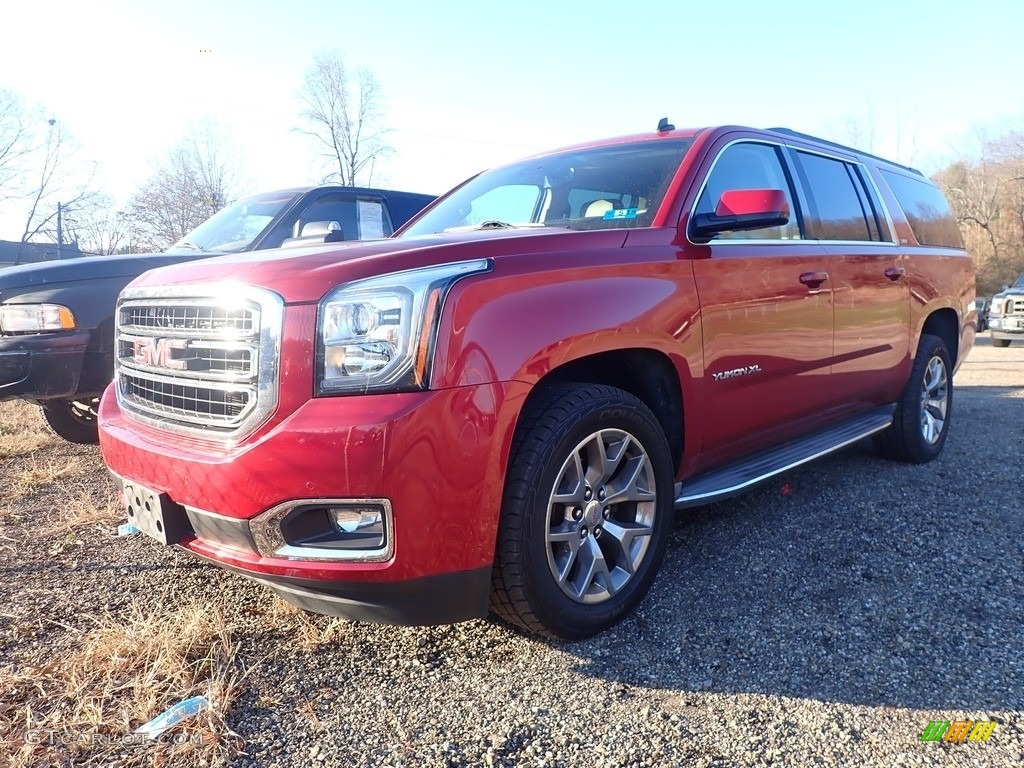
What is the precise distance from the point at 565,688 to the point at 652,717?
0.91ft

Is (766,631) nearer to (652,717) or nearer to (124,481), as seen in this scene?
(652,717)

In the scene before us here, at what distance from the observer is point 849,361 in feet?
12.0

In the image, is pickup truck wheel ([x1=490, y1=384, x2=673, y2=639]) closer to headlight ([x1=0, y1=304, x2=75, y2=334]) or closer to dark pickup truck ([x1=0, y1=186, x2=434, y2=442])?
dark pickup truck ([x1=0, y1=186, x2=434, y2=442])

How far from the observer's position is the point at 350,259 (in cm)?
211

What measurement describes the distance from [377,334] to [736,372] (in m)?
1.63

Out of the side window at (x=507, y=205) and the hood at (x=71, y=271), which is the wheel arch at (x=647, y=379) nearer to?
the side window at (x=507, y=205)

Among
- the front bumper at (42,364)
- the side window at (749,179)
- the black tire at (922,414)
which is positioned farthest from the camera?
the black tire at (922,414)

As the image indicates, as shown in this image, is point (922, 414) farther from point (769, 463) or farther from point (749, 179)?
point (749, 179)

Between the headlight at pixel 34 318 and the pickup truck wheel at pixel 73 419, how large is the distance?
2.96 ft

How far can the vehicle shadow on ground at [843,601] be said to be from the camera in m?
2.12

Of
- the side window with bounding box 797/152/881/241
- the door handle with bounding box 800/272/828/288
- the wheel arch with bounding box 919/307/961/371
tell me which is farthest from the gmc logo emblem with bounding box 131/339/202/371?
the wheel arch with bounding box 919/307/961/371

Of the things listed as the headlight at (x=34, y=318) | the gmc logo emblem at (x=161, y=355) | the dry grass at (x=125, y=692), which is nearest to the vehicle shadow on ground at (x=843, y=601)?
the dry grass at (x=125, y=692)

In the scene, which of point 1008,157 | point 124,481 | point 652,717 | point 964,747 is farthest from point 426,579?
point 1008,157

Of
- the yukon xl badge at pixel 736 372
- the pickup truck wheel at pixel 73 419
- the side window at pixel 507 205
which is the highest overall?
the side window at pixel 507 205
